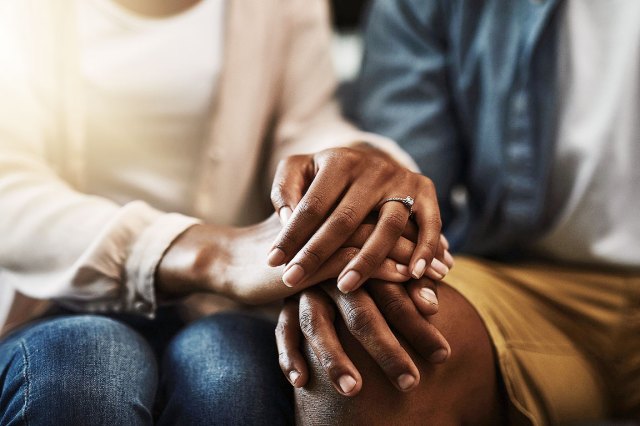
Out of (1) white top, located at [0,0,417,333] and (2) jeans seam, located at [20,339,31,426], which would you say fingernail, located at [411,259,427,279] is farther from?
(2) jeans seam, located at [20,339,31,426]

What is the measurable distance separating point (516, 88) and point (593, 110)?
96 millimetres

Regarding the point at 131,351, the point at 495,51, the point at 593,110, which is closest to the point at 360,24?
the point at 495,51

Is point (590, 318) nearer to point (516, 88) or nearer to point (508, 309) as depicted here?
point (508, 309)

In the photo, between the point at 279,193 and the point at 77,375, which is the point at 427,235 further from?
the point at 77,375

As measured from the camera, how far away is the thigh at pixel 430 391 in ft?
1.73

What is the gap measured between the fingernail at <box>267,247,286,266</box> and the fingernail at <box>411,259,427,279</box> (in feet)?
0.38

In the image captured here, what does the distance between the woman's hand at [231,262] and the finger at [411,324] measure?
0.07 ft

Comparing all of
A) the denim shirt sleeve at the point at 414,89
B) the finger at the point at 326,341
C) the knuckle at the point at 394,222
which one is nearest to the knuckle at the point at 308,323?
the finger at the point at 326,341

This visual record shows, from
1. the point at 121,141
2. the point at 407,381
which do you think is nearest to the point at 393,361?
the point at 407,381

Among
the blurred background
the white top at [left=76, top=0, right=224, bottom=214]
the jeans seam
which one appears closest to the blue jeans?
the jeans seam

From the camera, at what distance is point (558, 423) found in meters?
0.64

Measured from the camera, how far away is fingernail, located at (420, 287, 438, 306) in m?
0.54

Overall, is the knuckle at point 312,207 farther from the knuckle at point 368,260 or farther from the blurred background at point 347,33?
the blurred background at point 347,33

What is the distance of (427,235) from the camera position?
558mm
